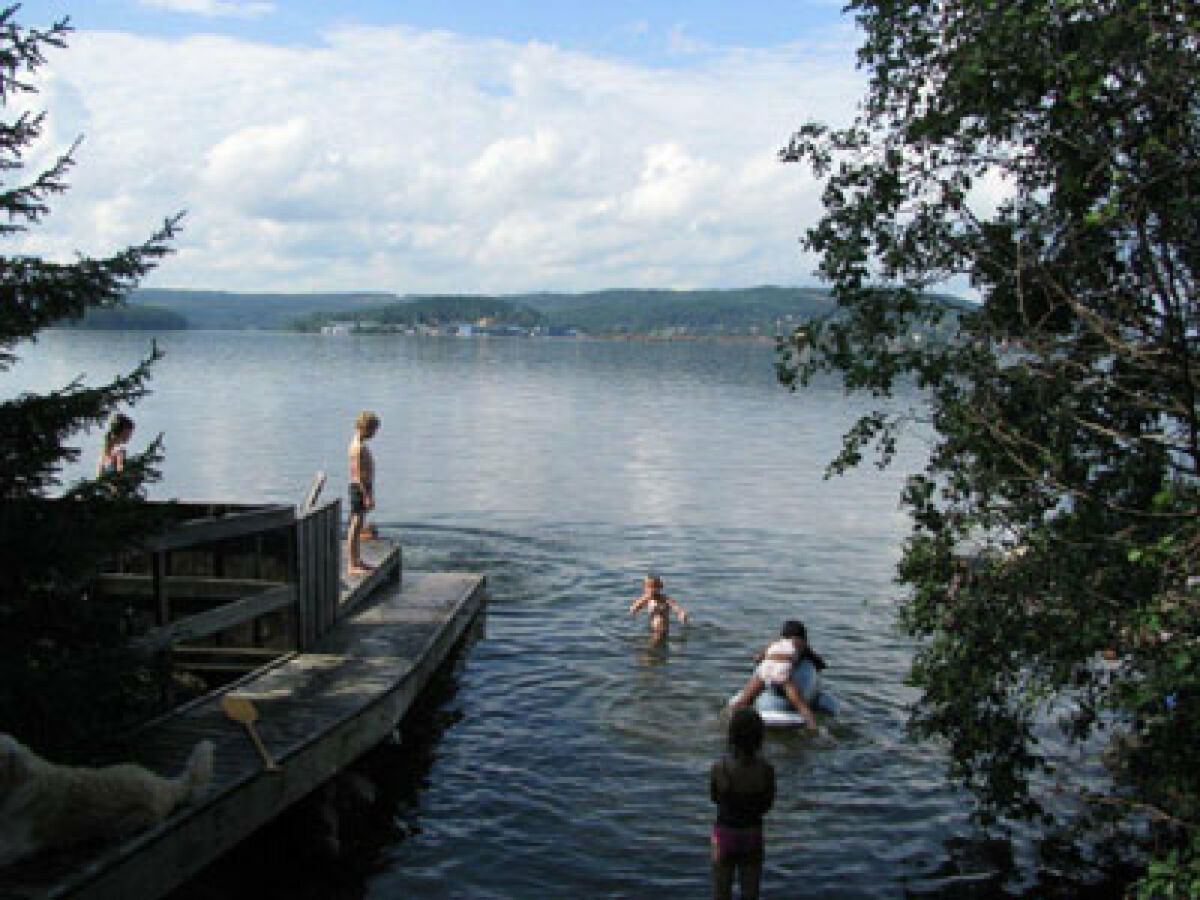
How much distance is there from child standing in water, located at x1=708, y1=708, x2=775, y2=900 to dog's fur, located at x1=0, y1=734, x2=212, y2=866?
3.84 meters

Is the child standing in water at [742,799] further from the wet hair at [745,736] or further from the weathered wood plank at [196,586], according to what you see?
the weathered wood plank at [196,586]

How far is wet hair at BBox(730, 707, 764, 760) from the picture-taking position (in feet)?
27.2

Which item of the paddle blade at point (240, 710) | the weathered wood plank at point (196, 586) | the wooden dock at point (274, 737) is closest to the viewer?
the wooden dock at point (274, 737)

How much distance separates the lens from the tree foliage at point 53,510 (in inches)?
310

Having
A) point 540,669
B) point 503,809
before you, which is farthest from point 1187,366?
point 540,669

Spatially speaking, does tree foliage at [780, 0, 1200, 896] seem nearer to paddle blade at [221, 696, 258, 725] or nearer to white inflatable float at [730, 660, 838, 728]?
white inflatable float at [730, 660, 838, 728]

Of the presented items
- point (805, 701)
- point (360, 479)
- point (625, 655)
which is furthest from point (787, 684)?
point (360, 479)

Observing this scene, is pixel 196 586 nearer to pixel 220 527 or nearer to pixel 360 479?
pixel 220 527

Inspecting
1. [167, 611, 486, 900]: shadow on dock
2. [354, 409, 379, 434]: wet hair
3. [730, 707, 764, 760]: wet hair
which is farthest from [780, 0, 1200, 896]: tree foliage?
[354, 409, 379, 434]: wet hair

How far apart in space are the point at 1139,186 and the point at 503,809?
805cm

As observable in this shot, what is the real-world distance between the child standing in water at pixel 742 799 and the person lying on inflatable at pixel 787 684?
17.0 feet

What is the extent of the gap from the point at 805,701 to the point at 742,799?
5.89 metres

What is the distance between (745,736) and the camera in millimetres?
8289

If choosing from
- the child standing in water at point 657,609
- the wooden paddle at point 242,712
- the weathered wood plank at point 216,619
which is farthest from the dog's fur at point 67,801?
the child standing in water at point 657,609
